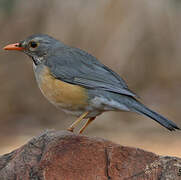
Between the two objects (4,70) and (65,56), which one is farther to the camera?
(4,70)

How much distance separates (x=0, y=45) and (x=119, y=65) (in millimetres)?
2882

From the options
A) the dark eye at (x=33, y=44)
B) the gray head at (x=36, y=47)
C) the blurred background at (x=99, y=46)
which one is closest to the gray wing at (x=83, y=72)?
the gray head at (x=36, y=47)

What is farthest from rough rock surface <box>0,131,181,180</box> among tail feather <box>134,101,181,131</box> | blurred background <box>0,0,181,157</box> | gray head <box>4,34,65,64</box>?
blurred background <box>0,0,181,157</box>

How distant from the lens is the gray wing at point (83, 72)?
7.02 meters

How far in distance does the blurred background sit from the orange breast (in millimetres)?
5457

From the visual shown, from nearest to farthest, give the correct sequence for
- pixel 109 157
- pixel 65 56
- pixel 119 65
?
1. pixel 109 157
2. pixel 65 56
3. pixel 119 65

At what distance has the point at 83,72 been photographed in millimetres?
7254

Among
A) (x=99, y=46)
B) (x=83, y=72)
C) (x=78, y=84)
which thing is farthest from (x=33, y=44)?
(x=99, y=46)

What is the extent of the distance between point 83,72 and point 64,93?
19.0 inches

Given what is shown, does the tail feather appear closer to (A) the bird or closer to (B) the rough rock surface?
(A) the bird

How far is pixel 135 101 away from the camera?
687 cm

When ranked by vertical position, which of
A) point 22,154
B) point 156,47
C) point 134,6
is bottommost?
point 22,154

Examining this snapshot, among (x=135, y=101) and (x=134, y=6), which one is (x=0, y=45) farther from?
(x=135, y=101)

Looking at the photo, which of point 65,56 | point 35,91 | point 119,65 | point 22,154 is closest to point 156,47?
point 119,65
